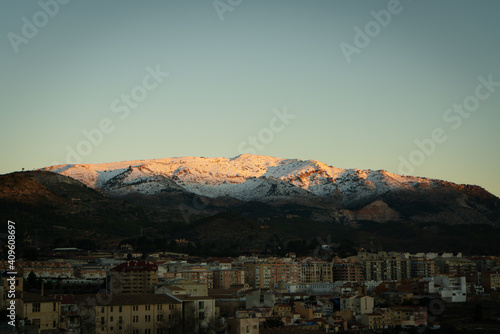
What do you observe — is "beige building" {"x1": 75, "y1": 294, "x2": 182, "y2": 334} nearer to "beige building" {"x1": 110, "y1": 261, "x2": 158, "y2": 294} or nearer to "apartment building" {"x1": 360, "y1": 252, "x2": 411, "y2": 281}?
"beige building" {"x1": 110, "y1": 261, "x2": 158, "y2": 294}

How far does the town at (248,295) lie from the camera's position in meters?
41.7

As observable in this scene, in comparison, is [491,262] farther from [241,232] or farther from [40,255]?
[40,255]

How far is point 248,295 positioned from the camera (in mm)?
62188

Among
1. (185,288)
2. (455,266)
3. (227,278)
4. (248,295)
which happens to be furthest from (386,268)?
(185,288)

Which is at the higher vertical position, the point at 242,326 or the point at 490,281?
the point at 490,281

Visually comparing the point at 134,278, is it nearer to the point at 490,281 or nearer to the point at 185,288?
the point at 185,288

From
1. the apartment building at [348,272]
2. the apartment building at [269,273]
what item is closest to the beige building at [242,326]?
the apartment building at [269,273]

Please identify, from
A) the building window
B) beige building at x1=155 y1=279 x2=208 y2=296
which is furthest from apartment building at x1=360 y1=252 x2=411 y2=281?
the building window

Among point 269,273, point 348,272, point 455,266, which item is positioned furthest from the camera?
point 455,266

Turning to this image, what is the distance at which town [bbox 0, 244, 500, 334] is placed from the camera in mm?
41656

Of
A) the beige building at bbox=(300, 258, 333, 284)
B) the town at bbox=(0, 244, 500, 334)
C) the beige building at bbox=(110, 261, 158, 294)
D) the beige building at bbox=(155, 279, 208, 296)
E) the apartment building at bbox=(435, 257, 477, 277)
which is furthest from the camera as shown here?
the apartment building at bbox=(435, 257, 477, 277)

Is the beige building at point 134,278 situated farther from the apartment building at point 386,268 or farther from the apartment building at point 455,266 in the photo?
the apartment building at point 455,266

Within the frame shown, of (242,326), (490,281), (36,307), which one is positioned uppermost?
(36,307)

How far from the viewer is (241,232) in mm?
124938
